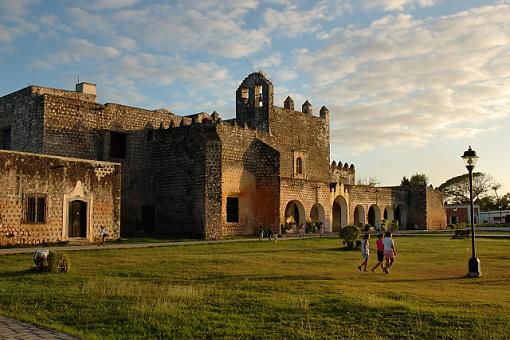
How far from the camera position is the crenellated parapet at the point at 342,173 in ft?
152

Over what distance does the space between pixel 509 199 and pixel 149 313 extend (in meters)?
86.6

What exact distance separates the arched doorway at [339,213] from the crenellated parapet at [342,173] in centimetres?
340

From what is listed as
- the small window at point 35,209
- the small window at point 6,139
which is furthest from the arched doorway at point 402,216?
the small window at point 35,209

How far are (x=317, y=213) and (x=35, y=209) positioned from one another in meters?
21.2

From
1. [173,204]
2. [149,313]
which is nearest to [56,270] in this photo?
[149,313]

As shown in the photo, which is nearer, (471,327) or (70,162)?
(471,327)

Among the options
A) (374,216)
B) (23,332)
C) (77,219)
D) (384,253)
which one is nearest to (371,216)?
(374,216)

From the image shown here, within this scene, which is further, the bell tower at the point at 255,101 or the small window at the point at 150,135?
the bell tower at the point at 255,101

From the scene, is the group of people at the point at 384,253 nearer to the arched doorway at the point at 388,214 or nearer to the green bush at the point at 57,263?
the green bush at the point at 57,263

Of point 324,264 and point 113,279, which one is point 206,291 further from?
point 324,264

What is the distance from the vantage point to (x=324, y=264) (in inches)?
682

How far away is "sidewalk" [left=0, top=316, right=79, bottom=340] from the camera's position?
6.94 m

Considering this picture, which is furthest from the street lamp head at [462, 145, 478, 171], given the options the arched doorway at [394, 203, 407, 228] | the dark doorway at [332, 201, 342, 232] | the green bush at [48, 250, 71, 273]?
the arched doorway at [394, 203, 407, 228]

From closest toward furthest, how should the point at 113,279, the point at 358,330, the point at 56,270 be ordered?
the point at 358,330 → the point at 113,279 → the point at 56,270
